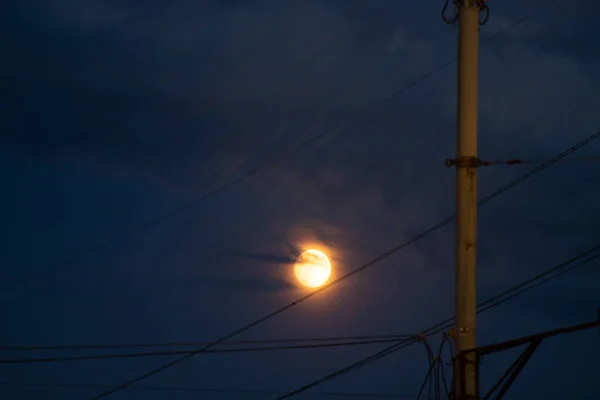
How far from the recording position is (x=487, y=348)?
18.3 metres

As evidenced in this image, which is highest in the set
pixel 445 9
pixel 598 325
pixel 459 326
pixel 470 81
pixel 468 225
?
pixel 445 9

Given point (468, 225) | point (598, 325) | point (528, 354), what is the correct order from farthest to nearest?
point (468, 225) → point (528, 354) → point (598, 325)

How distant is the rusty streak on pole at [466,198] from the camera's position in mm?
18625

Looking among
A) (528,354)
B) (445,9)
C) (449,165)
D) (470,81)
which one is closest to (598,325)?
(528,354)

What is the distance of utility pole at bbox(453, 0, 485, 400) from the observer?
18.6m

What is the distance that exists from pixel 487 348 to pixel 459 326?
0.80 m

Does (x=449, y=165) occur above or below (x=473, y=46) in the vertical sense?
below

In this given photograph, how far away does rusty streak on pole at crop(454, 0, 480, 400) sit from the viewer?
61.1 ft

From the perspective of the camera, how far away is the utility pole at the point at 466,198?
18.6 metres

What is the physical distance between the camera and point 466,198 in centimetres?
1945

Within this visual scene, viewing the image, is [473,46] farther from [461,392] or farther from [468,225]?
[461,392]

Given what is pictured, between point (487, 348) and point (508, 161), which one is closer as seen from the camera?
point (487, 348)

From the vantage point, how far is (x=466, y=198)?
1945cm

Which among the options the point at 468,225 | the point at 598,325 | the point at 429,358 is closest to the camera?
the point at 598,325
